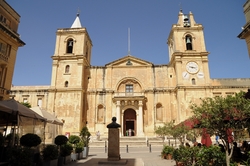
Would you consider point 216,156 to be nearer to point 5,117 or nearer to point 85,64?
point 5,117

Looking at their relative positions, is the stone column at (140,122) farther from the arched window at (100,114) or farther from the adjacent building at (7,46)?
the adjacent building at (7,46)

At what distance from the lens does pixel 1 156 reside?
305 inches

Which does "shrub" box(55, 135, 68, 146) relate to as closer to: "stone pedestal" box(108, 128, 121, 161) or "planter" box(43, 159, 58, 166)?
"planter" box(43, 159, 58, 166)

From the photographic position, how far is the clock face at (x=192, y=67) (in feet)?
92.2

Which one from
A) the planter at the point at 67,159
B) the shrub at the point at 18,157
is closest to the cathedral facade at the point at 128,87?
the planter at the point at 67,159

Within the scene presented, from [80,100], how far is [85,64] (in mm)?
6591

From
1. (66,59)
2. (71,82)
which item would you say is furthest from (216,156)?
(66,59)

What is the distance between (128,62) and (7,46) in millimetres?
18885

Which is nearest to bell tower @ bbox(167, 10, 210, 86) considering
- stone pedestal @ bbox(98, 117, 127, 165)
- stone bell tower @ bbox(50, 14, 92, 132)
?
stone bell tower @ bbox(50, 14, 92, 132)

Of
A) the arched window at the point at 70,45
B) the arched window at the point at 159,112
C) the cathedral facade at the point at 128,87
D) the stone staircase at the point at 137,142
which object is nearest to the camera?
the stone staircase at the point at 137,142

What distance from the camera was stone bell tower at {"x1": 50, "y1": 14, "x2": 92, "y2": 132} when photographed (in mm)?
26906

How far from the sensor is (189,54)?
28688 mm

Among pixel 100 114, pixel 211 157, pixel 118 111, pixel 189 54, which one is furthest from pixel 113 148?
pixel 189 54

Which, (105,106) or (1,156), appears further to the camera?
(105,106)
